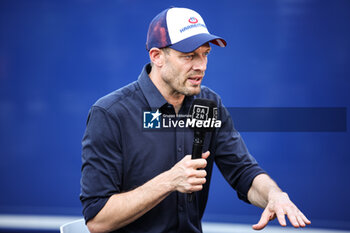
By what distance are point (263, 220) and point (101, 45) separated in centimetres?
189

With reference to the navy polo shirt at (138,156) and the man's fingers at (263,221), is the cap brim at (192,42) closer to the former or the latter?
the navy polo shirt at (138,156)

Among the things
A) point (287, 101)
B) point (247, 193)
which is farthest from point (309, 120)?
point (247, 193)

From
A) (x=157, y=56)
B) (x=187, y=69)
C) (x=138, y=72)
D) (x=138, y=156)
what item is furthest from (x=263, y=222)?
(x=138, y=72)

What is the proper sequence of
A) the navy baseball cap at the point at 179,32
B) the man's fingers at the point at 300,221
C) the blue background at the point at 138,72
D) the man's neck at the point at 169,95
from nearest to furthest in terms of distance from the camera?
the man's fingers at the point at 300,221, the navy baseball cap at the point at 179,32, the man's neck at the point at 169,95, the blue background at the point at 138,72

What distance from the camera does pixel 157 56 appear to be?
1.60 m

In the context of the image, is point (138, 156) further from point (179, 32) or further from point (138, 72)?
point (138, 72)

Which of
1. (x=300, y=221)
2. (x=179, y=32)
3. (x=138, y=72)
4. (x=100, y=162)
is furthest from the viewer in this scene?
(x=138, y=72)

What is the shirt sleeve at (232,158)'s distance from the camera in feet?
5.49

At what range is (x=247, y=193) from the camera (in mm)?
1643

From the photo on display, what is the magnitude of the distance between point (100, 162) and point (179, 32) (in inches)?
22.2

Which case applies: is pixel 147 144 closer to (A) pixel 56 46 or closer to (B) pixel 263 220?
(B) pixel 263 220

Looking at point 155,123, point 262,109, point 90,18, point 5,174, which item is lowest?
point 5,174

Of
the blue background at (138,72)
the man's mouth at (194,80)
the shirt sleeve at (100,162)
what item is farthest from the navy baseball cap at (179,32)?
the blue background at (138,72)

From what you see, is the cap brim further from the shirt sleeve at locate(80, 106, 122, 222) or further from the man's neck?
the shirt sleeve at locate(80, 106, 122, 222)
